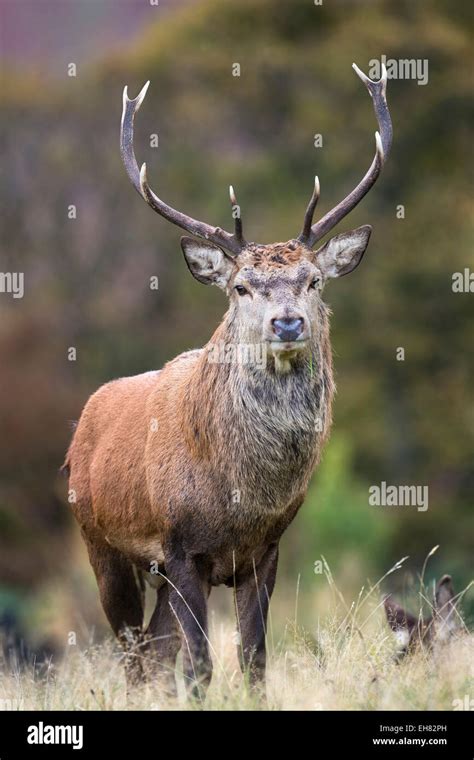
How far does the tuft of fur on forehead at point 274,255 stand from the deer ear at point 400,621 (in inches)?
80.5

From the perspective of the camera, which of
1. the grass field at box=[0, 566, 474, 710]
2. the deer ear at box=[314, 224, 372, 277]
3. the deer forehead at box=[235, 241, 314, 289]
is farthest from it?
the deer ear at box=[314, 224, 372, 277]

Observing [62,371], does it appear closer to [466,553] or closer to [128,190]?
[128,190]

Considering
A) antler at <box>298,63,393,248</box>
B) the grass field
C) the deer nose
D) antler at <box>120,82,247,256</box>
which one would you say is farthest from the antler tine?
the grass field

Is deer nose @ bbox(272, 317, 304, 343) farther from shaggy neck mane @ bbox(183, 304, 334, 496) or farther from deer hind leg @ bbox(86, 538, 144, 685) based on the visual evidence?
deer hind leg @ bbox(86, 538, 144, 685)

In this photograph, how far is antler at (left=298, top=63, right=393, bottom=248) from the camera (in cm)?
823

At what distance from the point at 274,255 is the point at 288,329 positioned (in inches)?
24.1

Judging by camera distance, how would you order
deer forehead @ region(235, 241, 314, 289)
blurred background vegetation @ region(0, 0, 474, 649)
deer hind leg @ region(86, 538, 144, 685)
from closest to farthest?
deer forehead @ region(235, 241, 314, 289) → deer hind leg @ region(86, 538, 144, 685) → blurred background vegetation @ region(0, 0, 474, 649)

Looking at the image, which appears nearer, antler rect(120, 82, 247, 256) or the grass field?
the grass field

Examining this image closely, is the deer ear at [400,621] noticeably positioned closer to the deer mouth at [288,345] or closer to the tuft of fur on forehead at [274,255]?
the deer mouth at [288,345]

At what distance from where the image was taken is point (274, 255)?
803 cm

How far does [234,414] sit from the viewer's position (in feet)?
26.3

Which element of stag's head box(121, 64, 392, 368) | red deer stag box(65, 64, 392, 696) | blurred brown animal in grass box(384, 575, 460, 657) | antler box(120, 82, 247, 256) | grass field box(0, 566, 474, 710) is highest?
antler box(120, 82, 247, 256)

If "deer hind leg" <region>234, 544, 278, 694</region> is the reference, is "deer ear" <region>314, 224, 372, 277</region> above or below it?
above

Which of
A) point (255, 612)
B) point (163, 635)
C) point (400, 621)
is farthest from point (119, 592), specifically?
point (400, 621)
